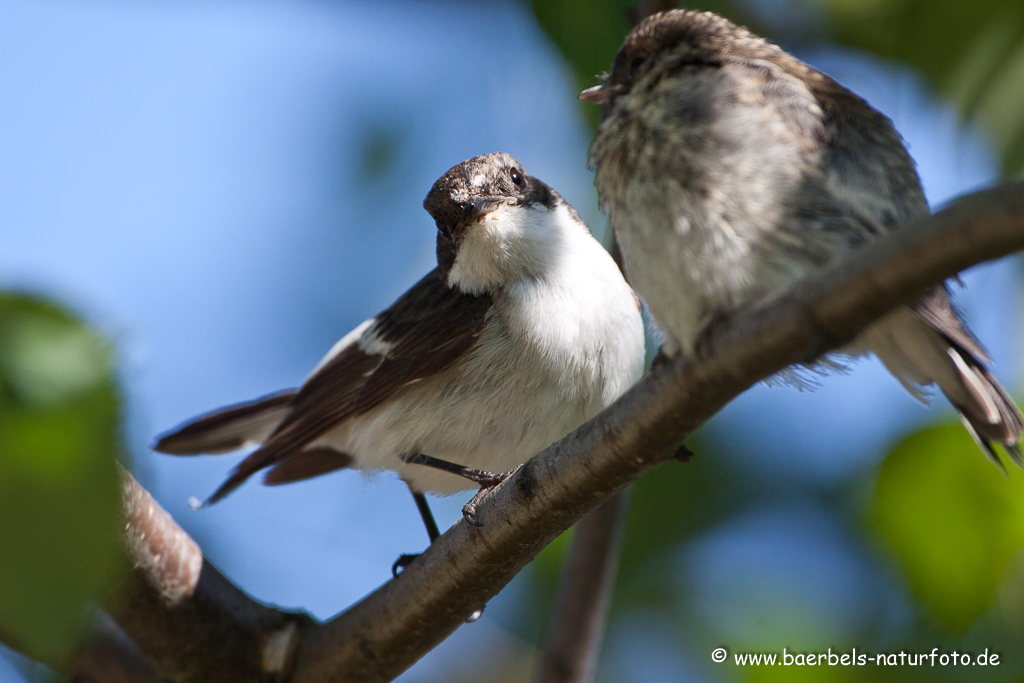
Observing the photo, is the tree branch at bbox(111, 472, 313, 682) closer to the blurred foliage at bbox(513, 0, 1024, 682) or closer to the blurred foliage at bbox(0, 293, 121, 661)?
the blurred foliage at bbox(513, 0, 1024, 682)

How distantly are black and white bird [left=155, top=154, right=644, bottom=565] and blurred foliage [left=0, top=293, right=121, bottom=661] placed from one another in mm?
2026

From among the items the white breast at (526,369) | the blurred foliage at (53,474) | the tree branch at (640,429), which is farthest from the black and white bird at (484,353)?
the blurred foliage at (53,474)

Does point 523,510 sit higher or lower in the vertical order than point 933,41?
lower

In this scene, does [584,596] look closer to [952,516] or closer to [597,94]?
[952,516]

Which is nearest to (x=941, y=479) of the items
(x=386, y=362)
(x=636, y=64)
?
(x=636, y=64)

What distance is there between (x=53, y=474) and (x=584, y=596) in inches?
101

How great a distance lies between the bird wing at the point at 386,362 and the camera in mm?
3328

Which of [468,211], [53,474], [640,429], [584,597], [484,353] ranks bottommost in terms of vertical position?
[584,597]

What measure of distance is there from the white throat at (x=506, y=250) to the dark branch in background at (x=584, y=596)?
90 cm

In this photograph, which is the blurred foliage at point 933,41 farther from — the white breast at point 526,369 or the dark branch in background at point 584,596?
the dark branch in background at point 584,596

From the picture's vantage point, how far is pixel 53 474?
0.95m

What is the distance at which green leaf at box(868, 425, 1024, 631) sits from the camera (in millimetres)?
2246

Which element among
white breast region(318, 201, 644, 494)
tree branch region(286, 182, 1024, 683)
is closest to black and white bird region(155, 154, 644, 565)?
white breast region(318, 201, 644, 494)

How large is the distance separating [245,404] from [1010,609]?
3233 mm
